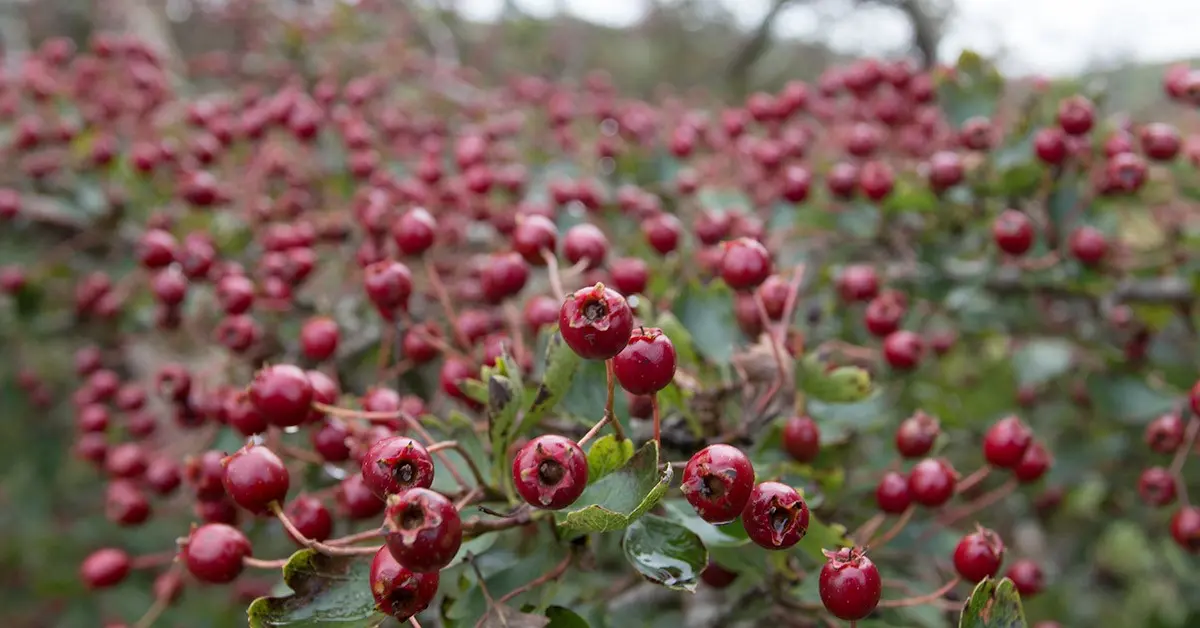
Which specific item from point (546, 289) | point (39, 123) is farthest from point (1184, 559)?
point (39, 123)

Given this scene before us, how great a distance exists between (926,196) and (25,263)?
2.28 m

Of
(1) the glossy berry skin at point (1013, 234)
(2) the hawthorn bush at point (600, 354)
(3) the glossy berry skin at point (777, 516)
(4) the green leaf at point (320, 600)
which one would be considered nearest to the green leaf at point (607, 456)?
(2) the hawthorn bush at point (600, 354)

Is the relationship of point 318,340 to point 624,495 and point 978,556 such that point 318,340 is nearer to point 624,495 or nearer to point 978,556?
point 624,495

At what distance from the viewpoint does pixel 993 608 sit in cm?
88

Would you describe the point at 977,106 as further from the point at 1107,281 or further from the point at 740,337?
the point at 740,337

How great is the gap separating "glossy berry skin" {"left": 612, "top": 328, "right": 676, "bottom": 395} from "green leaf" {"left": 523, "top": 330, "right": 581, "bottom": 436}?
0.10 meters

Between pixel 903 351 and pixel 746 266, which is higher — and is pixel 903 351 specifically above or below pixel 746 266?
below

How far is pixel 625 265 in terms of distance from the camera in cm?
132

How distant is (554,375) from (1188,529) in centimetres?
108

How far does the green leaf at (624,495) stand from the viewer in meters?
0.78

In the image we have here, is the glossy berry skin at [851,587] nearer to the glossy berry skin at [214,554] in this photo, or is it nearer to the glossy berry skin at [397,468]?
the glossy berry skin at [397,468]

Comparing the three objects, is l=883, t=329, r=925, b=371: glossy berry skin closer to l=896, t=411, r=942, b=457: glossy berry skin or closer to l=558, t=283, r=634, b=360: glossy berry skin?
l=896, t=411, r=942, b=457: glossy berry skin

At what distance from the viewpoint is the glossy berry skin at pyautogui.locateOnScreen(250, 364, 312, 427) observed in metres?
1.04

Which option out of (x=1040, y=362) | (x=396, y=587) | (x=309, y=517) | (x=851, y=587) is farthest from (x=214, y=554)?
(x=1040, y=362)
